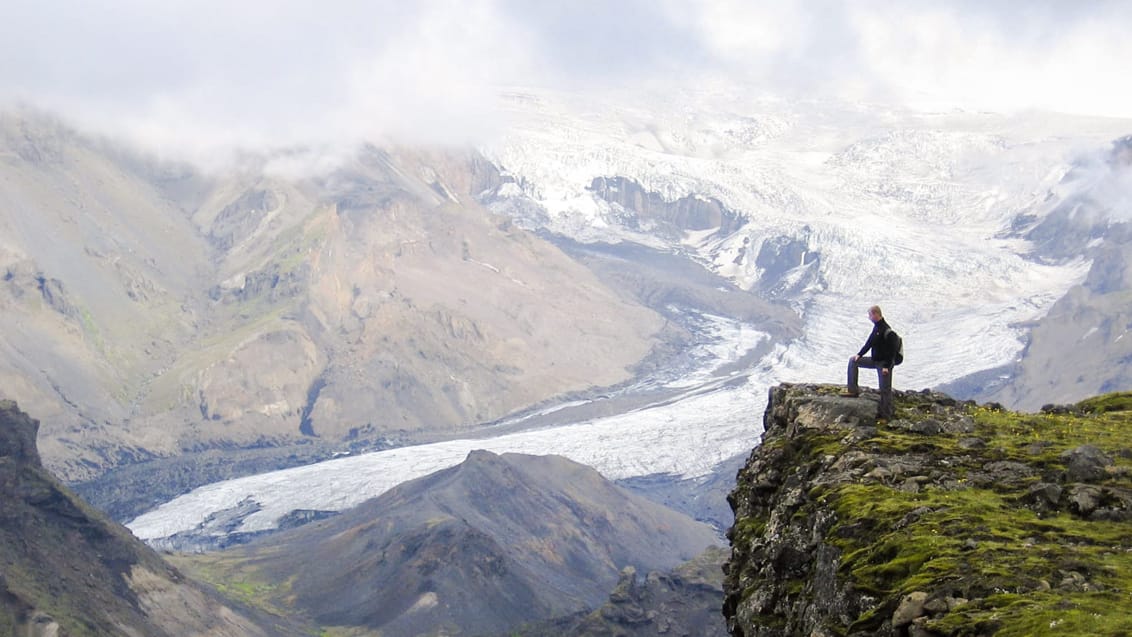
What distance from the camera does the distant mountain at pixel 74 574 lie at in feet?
503

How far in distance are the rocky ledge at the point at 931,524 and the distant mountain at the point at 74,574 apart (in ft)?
423

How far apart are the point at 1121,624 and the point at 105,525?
179 metres

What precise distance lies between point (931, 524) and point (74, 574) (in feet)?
524

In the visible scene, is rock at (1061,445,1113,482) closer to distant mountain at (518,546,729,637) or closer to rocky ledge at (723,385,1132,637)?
rocky ledge at (723,385,1132,637)

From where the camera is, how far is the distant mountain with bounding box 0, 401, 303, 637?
15338cm

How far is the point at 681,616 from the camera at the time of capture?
627 ft

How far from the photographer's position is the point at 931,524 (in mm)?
23672

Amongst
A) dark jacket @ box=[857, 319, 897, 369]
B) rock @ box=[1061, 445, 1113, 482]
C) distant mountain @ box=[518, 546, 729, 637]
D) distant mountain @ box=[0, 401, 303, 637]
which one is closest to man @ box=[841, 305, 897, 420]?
dark jacket @ box=[857, 319, 897, 369]

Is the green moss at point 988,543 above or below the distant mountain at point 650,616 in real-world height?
above

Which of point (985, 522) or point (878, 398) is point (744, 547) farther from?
point (985, 522)

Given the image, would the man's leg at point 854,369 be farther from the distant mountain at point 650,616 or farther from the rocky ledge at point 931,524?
the distant mountain at point 650,616

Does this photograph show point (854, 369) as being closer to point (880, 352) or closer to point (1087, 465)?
point (880, 352)

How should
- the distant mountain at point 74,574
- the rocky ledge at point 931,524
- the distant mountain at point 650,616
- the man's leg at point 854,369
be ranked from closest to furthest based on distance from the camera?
the rocky ledge at point 931,524, the man's leg at point 854,369, the distant mountain at point 74,574, the distant mountain at point 650,616

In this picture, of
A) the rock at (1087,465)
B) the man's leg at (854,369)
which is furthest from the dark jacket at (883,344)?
the rock at (1087,465)
